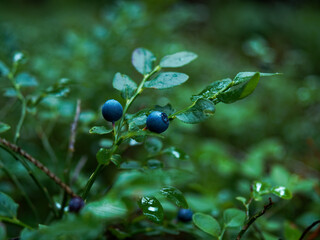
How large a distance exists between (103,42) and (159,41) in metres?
0.78

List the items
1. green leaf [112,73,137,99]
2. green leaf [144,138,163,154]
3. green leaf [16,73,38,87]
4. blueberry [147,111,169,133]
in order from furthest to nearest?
1. green leaf [16,73,38,87]
2. green leaf [144,138,163,154]
3. green leaf [112,73,137,99]
4. blueberry [147,111,169,133]

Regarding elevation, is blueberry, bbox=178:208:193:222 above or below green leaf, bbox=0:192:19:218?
below

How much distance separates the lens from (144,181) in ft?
1.26

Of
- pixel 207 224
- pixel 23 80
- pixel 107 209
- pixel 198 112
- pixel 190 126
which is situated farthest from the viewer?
pixel 190 126

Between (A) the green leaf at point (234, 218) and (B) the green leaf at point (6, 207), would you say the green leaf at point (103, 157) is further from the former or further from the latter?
(A) the green leaf at point (234, 218)

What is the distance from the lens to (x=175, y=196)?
0.60 metres

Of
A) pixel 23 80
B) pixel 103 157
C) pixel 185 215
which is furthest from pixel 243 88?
pixel 23 80

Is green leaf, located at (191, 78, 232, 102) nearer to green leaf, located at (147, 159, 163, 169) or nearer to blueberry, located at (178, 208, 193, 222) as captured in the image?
green leaf, located at (147, 159, 163, 169)

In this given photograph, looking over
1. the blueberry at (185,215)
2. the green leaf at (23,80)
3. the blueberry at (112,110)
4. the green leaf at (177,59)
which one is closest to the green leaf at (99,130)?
the blueberry at (112,110)

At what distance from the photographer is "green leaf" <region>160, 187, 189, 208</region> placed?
0.60m

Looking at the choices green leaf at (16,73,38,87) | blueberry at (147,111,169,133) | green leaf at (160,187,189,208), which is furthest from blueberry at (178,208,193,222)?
green leaf at (16,73,38,87)

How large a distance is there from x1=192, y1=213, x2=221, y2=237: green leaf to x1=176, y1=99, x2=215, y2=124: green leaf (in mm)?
275

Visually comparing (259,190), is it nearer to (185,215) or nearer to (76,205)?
(185,215)

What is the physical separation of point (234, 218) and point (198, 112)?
339 mm
